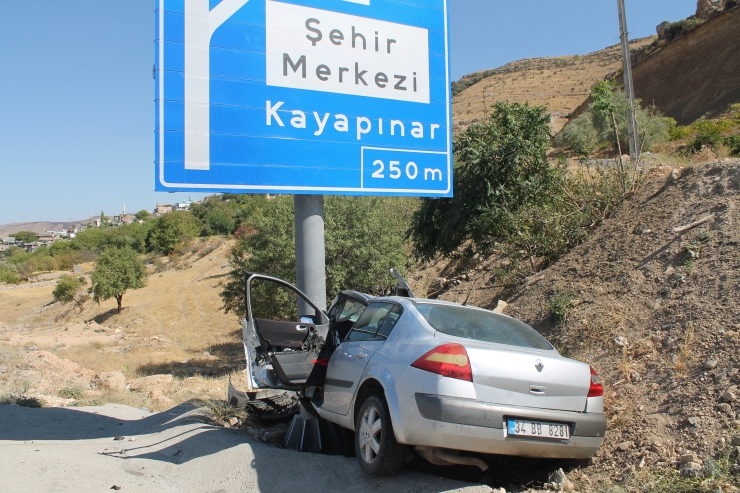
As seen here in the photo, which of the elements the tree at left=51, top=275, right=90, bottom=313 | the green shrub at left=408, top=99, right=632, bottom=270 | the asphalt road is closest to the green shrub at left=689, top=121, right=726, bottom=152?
the green shrub at left=408, top=99, right=632, bottom=270

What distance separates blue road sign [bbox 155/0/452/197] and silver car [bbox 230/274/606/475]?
2701mm

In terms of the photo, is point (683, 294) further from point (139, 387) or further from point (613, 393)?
point (139, 387)

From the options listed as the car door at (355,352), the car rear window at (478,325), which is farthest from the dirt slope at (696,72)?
the car door at (355,352)

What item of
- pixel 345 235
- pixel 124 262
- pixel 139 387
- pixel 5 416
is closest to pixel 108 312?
pixel 124 262

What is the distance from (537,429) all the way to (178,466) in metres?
3.50

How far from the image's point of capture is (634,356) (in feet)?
21.5

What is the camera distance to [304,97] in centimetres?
779

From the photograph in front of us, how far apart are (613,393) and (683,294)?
179cm

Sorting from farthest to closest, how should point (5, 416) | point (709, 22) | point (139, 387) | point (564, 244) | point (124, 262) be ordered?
point (124, 262), point (709, 22), point (139, 387), point (564, 244), point (5, 416)

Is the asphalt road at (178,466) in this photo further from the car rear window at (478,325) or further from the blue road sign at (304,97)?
the blue road sign at (304,97)

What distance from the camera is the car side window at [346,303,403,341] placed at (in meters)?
5.34

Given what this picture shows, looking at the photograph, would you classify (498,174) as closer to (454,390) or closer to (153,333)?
(454,390)

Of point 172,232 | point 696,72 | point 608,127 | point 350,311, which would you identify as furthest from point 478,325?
point 172,232

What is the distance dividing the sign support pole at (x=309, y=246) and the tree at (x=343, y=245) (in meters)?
10.4
